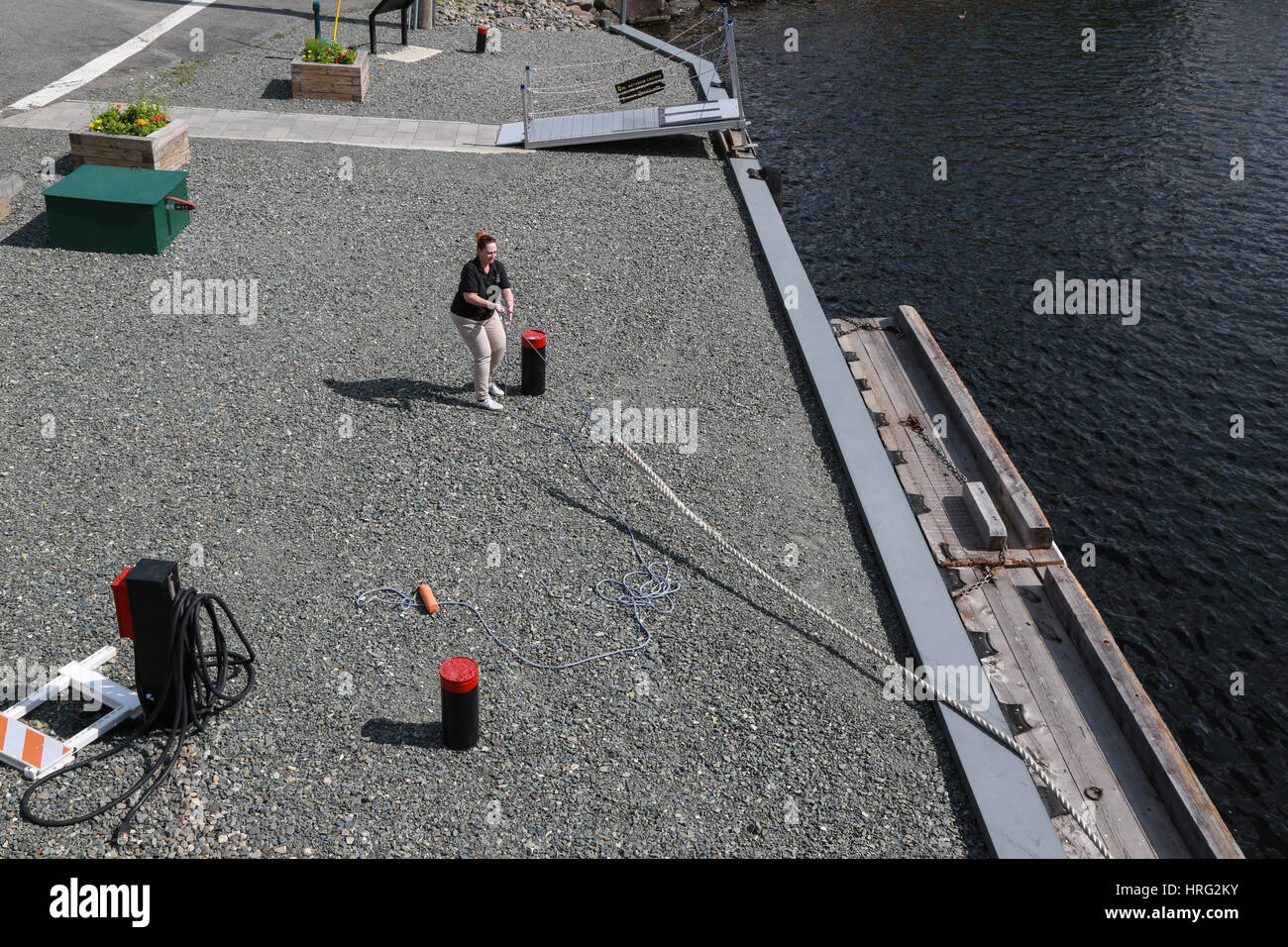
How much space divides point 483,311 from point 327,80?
39.6 ft

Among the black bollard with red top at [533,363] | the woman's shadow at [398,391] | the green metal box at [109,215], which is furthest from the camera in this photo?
the green metal box at [109,215]

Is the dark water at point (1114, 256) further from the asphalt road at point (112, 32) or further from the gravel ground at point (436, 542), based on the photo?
the asphalt road at point (112, 32)

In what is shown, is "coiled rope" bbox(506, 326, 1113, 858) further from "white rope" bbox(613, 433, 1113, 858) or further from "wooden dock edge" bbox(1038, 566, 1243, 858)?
"wooden dock edge" bbox(1038, 566, 1243, 858)

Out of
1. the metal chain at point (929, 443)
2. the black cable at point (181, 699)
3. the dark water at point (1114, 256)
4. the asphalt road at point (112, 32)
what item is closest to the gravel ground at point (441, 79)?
the asphalt road at point (112, 32)

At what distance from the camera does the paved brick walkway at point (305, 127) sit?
18.6 metres

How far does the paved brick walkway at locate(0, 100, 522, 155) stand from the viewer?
61.0 ft

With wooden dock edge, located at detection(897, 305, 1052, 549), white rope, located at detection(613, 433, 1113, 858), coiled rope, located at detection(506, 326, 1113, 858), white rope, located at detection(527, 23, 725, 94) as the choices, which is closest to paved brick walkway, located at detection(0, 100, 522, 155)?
white rope, located at detection(527, 23, 725, 94)

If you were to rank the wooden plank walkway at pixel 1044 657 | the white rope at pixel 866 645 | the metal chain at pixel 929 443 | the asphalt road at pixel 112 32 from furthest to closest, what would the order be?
the asphalt road at pixel 112 32, the metal chain at pixel 929 443, the wooden plank walkway at pixel 1044 657, the white rope at pixel 866 645

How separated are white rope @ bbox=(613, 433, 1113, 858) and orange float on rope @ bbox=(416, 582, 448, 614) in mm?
2422

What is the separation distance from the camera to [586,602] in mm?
8891

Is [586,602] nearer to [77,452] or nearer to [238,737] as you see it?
[238,737]

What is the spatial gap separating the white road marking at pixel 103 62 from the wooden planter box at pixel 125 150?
4016 millimetres

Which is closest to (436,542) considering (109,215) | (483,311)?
(483,311)
